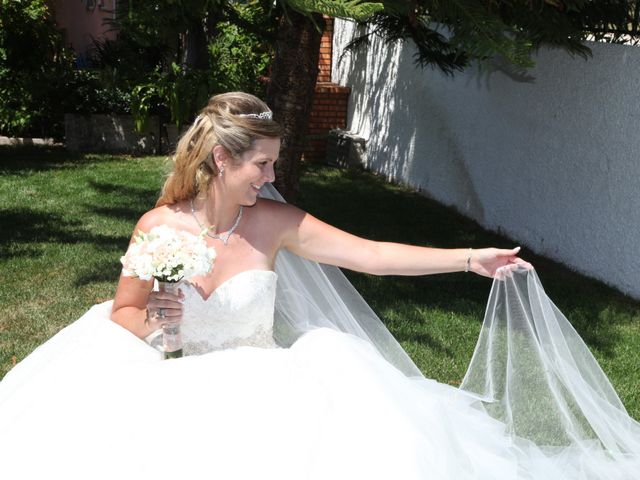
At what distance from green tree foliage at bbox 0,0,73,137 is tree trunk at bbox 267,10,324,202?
763 centimetres

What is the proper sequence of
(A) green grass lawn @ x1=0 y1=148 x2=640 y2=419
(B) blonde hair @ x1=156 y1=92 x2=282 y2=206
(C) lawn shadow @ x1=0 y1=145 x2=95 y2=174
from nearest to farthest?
(B) blonde hair @ x1=156 y1=92 x2=282 y2=206
(A) green grass lawn @ x1=0 y1=148 x2=640 y2=419
(C) lawn shadow @ x1=0 y1=145 x2=95 y2=174

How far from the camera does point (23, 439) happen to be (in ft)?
8.52

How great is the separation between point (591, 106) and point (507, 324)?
418cm

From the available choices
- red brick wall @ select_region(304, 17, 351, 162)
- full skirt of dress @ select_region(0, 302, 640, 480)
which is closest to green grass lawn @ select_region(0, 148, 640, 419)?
full skirt of dress @ select_region(0, 302, 640, 480)

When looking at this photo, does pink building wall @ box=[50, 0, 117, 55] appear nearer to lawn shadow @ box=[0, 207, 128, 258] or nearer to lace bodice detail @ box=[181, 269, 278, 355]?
lawn shadow @ box=[0, 207, 128, 258]

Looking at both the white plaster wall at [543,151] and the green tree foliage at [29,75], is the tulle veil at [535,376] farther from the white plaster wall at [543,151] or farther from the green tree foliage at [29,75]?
the green tree foliage at [29,75]

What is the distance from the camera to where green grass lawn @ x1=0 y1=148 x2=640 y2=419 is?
5.13 metres

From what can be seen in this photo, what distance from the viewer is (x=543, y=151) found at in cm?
767

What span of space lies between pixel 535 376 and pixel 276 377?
1.18m

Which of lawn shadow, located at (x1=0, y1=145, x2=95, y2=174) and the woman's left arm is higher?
the woman's left arm

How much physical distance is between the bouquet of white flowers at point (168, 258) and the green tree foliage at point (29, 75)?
1004 cm

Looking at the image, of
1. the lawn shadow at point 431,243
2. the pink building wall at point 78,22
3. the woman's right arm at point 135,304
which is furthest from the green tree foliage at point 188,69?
the woman's right arm at point 135,304

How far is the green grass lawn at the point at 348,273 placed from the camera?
5.13 meters

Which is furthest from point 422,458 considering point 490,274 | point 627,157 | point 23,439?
point 627,157
